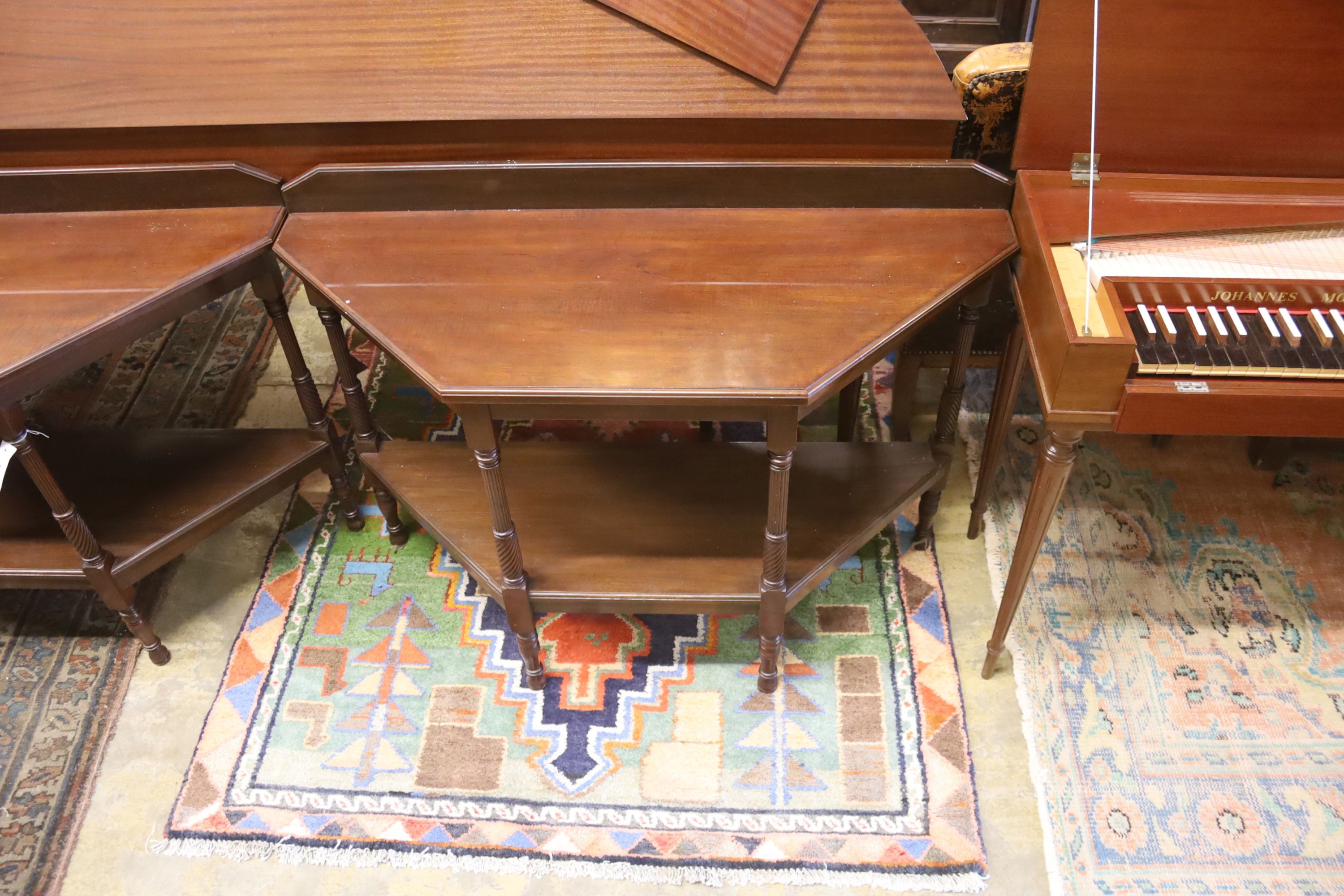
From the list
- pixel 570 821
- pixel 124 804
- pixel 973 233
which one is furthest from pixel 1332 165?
pixel 124 804

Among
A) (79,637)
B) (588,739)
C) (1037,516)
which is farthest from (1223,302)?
(79,637)

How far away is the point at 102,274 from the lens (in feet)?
6.36

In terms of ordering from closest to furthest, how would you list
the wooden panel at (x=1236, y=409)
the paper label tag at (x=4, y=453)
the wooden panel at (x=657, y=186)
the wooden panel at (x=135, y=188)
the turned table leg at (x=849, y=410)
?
the wooden panel at (x=1236, y=409)
the paper label tag at (x=4, y=453)
the wooden panel at (x=657, y=186)
the wooden panel at (x=135, y=188)
the turned table leg at (x=849, y=410)

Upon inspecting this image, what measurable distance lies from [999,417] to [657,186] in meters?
0.96

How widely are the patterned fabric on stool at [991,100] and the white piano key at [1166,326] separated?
51cm

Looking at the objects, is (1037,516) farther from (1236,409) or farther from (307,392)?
(307,392)

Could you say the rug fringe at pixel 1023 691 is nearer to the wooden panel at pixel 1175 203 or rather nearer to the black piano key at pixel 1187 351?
the black piano key at pixel 1187 351

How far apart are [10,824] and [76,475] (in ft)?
2.60

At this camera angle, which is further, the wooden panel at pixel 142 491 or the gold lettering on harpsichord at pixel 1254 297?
the wooden panel at pixel 142 491

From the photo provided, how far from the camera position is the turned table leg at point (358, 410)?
6.71ft

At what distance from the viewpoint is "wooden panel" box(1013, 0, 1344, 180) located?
175 centimetres

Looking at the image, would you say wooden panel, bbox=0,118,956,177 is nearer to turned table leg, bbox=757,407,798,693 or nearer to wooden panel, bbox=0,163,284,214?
wooden panel, bbox=0,163,284,214

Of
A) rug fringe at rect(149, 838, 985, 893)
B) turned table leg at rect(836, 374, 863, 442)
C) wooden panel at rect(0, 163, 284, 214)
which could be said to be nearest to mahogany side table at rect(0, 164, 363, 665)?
wooden panel at rect(0, 163, 284, 214)

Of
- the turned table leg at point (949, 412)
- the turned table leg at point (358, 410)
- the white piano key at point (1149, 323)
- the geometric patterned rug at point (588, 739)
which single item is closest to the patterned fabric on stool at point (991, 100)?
the turned table leg at point (949, 412)
